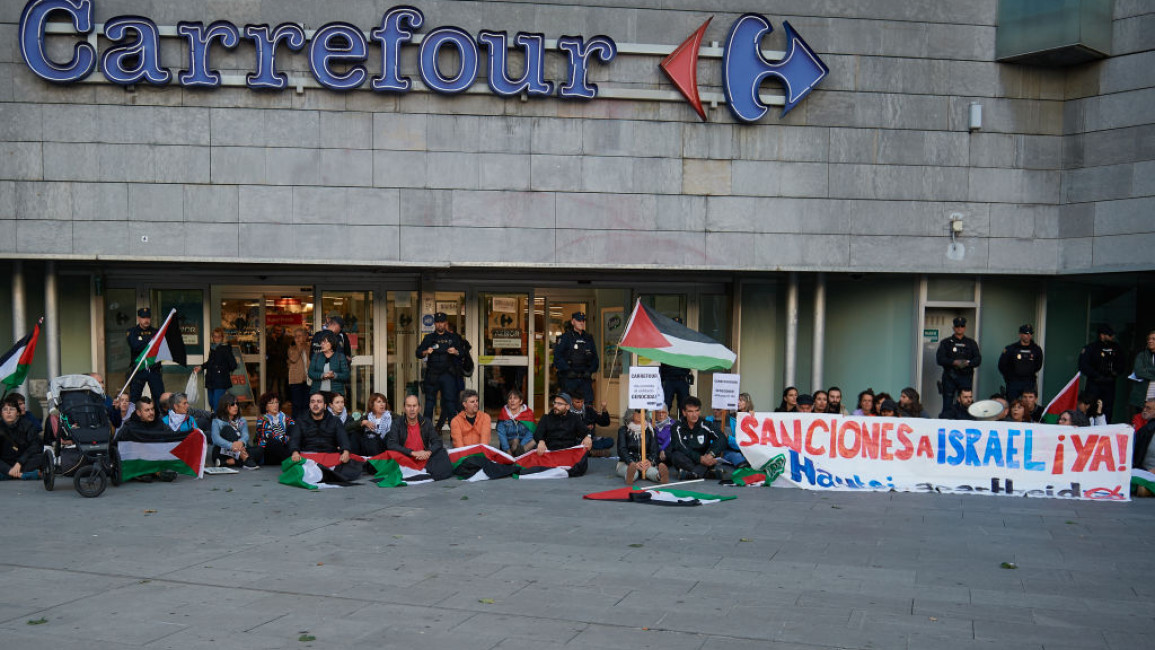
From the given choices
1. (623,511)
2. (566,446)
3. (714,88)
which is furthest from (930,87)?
(623,511)

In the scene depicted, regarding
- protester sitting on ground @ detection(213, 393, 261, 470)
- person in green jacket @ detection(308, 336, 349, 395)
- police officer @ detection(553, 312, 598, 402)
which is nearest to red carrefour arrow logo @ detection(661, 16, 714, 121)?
police officer @ detection(553, 312, 598, 402)

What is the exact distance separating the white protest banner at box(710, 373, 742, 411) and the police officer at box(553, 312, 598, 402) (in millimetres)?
2526

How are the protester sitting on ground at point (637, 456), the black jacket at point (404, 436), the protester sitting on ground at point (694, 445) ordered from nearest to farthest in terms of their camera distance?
the protester sitting on ground at point (637, 456) < the protester sitting on ground at point (694, 445) < the black jacket at point (404, 436)

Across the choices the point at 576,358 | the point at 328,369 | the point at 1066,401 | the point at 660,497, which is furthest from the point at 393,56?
the point at 1066,401

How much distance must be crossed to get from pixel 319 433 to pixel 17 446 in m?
3.70

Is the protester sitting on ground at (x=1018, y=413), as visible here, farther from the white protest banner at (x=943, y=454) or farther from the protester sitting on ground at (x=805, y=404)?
the protester sitting on ground at (x=805, y=404)

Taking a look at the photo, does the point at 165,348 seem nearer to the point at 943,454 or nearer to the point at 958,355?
the point at 943,454

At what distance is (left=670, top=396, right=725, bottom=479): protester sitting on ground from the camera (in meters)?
12.1

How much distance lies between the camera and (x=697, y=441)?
12.2 meters

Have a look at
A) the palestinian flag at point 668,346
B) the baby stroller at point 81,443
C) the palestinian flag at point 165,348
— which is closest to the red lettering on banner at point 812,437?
the palestinian flag at point 668,346

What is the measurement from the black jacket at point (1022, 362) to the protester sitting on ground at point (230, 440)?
11.4 metres

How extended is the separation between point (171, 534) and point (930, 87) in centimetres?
1291

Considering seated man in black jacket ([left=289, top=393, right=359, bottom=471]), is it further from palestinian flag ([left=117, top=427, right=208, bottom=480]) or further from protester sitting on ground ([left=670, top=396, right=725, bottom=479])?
protester sitting on ground ([left=670, top=396, right=725, bottom=479])

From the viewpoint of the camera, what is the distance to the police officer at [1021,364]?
1516 cm
